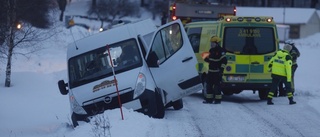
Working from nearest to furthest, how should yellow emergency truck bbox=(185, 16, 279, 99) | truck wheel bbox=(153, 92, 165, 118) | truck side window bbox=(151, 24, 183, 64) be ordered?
1. truck wheel bbox=(153, 92, 165, 118)
2. truck side window bbox=(151, 24, 183, 64)
3. yellow emergency truck bbox=(185, 16, 279, 99)

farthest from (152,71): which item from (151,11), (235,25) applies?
(151,11)

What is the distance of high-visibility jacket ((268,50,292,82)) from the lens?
1552 centimetres

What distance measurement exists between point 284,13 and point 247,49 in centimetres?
6575

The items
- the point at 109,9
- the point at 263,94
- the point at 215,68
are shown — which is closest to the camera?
the point at 215,68

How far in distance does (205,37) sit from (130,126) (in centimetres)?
705

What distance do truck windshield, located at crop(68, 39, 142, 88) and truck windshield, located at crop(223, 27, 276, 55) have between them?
14.6 feet

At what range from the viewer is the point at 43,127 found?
15.2 metres

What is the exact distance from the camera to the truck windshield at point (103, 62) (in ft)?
41.3

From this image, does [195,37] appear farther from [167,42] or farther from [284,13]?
[284,13]

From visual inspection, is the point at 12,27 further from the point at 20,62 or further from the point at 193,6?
the point at 20,62

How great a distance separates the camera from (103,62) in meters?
12.8

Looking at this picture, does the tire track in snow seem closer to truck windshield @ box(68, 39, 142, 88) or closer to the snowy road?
the snowy road

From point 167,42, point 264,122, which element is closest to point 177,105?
point 167,42

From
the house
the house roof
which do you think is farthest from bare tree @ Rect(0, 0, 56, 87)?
the house
